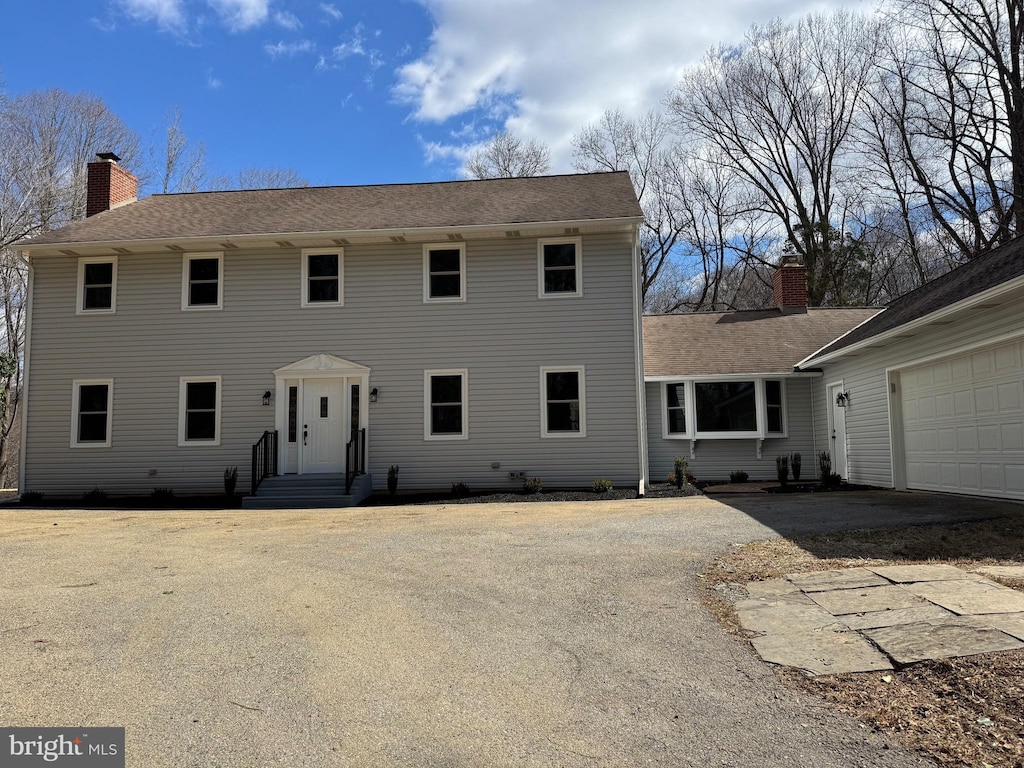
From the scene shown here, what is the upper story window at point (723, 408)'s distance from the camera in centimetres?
1586

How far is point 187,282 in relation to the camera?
47.6 ft

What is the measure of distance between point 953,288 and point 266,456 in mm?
12237

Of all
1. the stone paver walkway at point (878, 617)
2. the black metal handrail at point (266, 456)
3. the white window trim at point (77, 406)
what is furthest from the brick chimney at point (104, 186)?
the stone paver walkway at point (878, 617)

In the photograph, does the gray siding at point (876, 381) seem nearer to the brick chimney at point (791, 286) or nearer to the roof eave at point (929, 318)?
the roof eave at point (929, 318)

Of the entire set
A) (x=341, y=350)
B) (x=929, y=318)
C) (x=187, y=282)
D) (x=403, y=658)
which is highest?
(x=187, y=282)

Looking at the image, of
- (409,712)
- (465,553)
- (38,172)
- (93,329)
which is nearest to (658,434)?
(465,553)

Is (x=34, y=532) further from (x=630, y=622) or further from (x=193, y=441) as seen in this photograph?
(x=630, y=622)

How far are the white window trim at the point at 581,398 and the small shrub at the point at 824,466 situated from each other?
4.90 metres

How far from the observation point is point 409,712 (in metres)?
3.35

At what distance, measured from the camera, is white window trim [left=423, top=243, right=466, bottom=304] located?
14.1 meters

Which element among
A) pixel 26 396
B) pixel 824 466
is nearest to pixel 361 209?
pixel 26 396

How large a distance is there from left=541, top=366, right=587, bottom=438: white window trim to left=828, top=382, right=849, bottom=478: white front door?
213 inches

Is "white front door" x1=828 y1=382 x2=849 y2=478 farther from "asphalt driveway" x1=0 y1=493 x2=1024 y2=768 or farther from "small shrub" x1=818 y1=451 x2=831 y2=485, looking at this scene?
"asphalt driveway" x1=0 y1=493 x2=1024 y2=768

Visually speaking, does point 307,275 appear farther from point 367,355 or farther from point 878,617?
point 878,617
